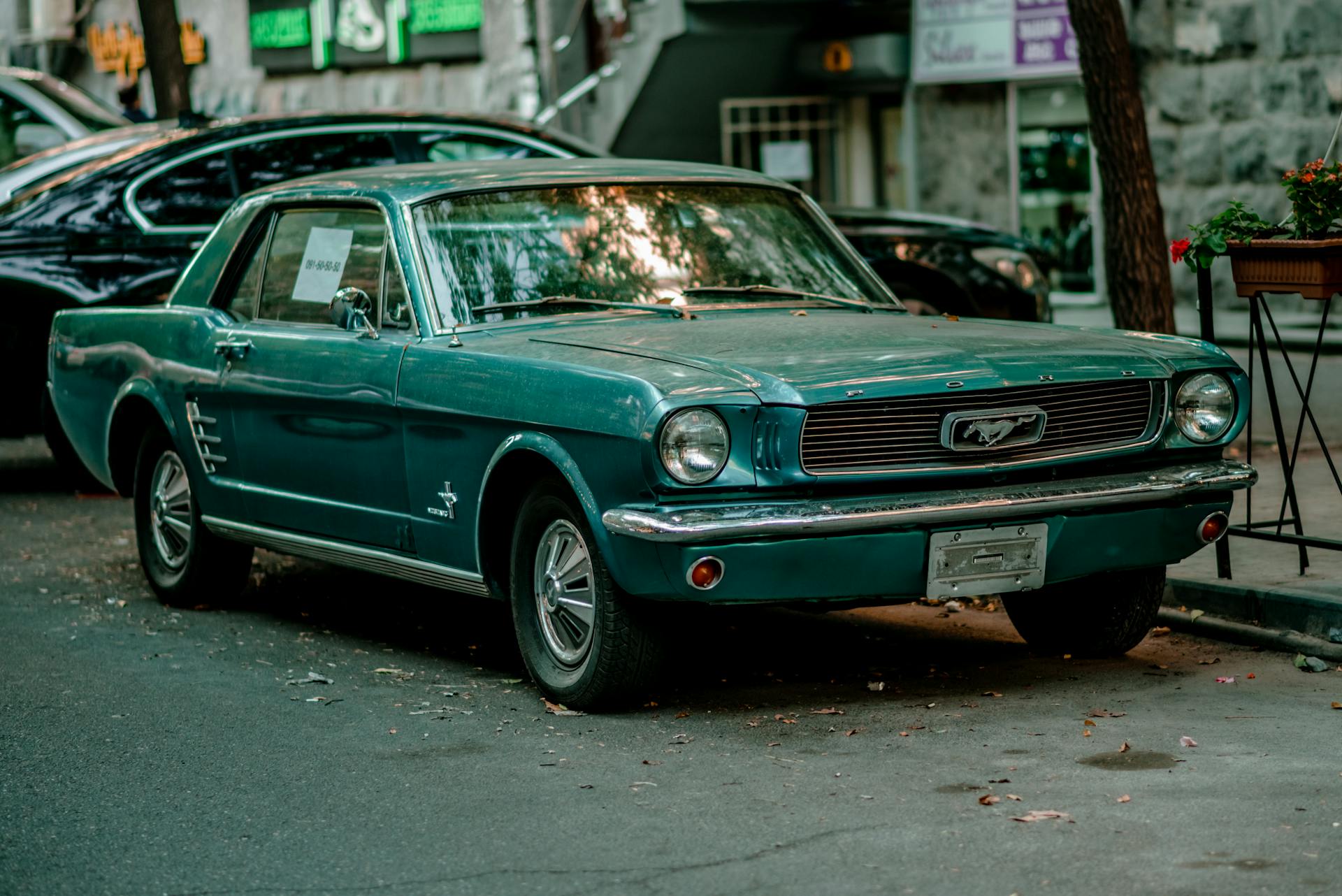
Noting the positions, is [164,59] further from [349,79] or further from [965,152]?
[349,79]

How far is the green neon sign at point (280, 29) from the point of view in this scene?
89.6 feet

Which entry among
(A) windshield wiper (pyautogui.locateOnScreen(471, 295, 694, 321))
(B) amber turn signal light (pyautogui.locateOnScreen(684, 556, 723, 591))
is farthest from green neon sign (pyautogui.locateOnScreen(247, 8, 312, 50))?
(B) amber turn signal light (pyautogui.locateOnScreen(684, 556, 723, 591))

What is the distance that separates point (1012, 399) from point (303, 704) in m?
2.27

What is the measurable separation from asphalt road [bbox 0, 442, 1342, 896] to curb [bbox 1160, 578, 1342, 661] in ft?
0.32

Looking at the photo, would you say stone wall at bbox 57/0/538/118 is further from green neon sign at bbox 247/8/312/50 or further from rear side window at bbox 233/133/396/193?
rear side window at bbox 233/133/396/193

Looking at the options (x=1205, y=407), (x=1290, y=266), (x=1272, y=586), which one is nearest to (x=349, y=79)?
(x=1290, y=266)

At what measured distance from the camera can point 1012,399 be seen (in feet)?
18.7

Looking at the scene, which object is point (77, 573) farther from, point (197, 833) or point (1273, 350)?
point (1273, 350)

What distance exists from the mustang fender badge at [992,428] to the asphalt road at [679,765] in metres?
0.75

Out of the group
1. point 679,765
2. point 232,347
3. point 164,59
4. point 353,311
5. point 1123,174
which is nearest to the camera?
point 679,765

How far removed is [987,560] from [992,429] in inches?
13.9

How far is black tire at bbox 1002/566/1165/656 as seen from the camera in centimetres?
634

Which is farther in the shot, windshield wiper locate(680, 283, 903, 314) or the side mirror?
windshield wiper locate(680, 283, 903, 314)

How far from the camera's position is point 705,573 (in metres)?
5.39
